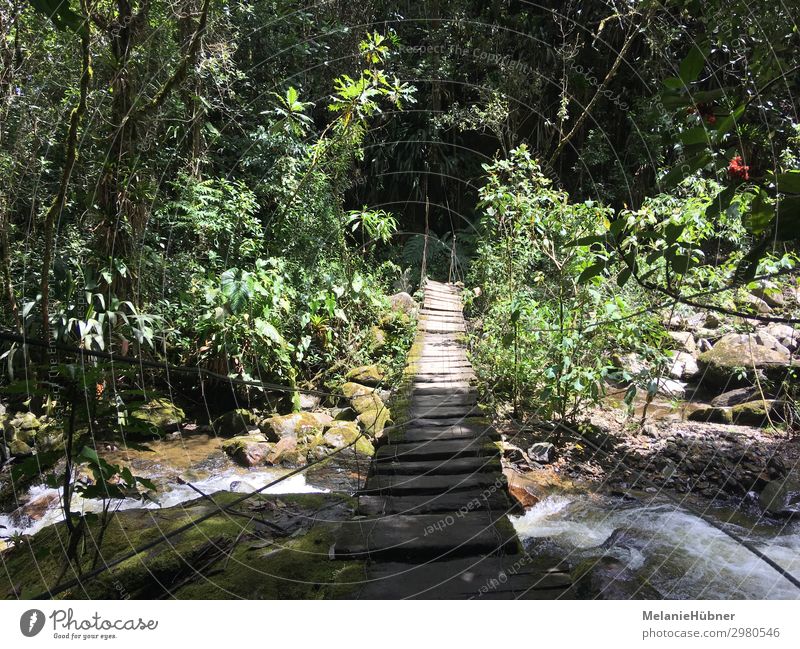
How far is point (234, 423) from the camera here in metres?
5.02

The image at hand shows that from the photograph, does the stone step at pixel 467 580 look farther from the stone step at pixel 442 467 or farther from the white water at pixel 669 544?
the white water at pixel 669 544

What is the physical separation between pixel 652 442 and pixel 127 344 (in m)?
4.72

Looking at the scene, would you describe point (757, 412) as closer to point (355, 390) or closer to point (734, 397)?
point (734, 397)

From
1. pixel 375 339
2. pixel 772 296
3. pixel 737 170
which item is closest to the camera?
pixel 737 170

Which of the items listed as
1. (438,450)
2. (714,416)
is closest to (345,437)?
(438,450)

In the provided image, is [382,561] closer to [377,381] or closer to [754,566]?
[754,566]

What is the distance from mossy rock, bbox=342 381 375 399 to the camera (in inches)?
204

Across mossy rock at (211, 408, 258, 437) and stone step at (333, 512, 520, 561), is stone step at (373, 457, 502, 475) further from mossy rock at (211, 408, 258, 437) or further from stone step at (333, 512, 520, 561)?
mossy rock at (211, 408, 258, 437)

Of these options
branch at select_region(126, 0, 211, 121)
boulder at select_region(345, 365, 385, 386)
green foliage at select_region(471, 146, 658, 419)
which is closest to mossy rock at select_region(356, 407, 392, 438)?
boulder at select_region(345, 365, 385, 386)

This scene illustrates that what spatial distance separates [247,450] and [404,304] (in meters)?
3.22

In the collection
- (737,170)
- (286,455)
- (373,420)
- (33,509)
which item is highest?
(737,170)

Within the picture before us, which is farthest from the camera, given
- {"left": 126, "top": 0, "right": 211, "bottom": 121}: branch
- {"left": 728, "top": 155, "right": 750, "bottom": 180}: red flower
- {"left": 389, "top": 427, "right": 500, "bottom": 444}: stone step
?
{"left": 389, "top": 427, "right": 500, "bottom": 444}: stone step

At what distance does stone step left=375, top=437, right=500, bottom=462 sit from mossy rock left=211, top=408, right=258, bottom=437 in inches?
101
